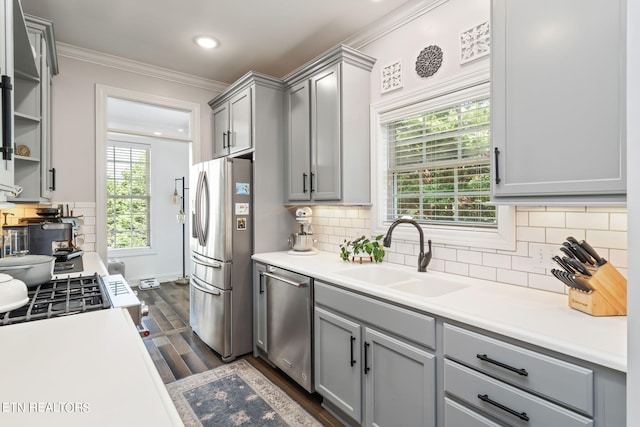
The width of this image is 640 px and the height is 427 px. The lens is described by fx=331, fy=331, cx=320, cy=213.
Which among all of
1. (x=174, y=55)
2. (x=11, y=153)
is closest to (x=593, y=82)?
(x=11, y=153)

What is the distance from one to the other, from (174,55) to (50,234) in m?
1.93

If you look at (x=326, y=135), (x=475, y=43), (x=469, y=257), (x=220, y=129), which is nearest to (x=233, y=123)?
(x=220, y=129)

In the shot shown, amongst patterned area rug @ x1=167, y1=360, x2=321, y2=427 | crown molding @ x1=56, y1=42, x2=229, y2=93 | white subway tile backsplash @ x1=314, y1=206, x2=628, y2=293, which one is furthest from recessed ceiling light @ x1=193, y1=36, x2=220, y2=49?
patterned area rug @ x1=167, y1=360, x2=321, y2=427

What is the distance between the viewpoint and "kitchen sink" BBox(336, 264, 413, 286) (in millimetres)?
2270

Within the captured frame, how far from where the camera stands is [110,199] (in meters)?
5.30

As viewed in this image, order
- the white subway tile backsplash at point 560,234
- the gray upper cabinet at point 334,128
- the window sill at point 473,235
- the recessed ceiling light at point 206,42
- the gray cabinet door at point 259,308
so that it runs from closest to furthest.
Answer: the white subway tile backsplash at point 560,234 → the window sill at point 473,235 → the gray upper cabinet at point 334,128 → the gray cabinet door at point 259,308 → the recessed ceiling light at point 206,42

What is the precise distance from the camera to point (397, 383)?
1.65m

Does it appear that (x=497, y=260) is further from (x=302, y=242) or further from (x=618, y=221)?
(x=302, y=242)

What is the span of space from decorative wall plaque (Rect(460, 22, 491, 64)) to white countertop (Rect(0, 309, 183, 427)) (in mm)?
2231

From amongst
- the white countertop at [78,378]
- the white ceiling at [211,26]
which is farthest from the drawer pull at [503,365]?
the white ceiling at [211,26]

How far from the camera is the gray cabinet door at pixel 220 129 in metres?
3.44

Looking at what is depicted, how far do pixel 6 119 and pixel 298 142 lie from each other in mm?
2040

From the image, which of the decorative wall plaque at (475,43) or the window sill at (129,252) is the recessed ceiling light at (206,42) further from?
the window sill at (129,252)

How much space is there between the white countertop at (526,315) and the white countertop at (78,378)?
1121 millimetres
